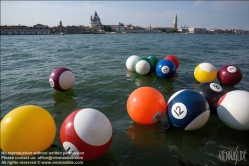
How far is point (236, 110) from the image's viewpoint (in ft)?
15.5

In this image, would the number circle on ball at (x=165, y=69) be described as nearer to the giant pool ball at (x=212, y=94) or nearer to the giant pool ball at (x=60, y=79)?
the giant pool ball at (x=212, y=94)

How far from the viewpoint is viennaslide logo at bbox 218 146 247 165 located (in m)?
4.07

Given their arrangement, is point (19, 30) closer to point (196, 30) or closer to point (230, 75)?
point (230, 75)

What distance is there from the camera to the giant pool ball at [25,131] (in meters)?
3.59

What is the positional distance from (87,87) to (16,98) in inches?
118

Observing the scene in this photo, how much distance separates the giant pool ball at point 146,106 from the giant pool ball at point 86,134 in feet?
4.65

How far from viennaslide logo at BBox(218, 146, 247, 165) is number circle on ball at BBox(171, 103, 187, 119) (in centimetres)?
115

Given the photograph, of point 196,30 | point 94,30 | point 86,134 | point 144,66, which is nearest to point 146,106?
point 86,134

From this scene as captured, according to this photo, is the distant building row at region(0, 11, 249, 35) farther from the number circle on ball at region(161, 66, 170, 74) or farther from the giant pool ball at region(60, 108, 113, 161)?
the giant pool ball at region(60, 108, 113, 161)

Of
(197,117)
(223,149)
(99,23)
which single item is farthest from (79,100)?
(99,23)

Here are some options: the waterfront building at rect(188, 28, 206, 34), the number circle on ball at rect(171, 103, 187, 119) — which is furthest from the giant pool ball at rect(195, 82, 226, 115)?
the waterfront building at rect(188, 28, 206, 34)

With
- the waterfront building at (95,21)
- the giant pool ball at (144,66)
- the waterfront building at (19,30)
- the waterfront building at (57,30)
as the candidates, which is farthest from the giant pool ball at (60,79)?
the waterfront building at (95,21)

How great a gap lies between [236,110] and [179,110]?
1.43 meters

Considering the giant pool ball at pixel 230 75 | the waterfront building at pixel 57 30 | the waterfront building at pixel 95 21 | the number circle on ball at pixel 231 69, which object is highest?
the waterfront building at pixel 95 21
